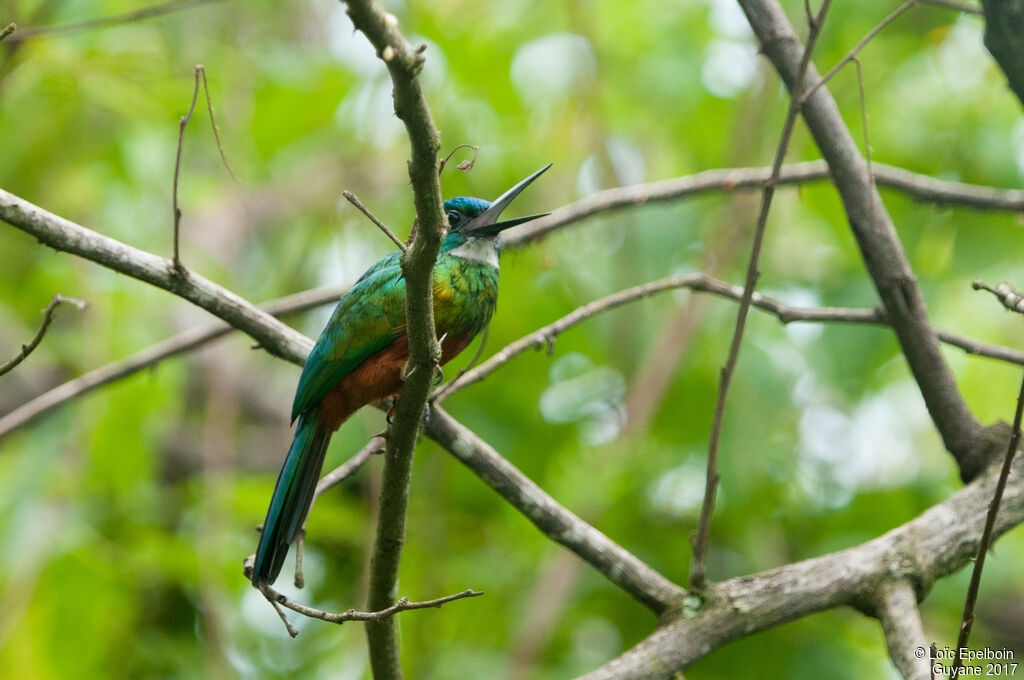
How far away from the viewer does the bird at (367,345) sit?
282cm

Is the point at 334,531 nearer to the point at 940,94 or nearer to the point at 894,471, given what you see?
the point at 894,471

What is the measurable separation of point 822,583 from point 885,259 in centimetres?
97

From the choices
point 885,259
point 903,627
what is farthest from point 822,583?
point 885,259

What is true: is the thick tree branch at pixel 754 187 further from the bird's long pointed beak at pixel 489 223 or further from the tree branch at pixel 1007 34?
the tree branch at pixel 1007 34

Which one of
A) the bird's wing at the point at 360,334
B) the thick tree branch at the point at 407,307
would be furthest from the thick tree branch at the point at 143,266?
the thick tree branch at the point at 407,307

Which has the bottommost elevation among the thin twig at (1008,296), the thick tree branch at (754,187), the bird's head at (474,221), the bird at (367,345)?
the thin twig at (1008,296)

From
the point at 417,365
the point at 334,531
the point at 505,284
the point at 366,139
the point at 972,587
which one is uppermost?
the point at 366,139

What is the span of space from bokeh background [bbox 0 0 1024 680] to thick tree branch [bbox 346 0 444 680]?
3.95 feet

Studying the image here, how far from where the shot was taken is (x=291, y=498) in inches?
109

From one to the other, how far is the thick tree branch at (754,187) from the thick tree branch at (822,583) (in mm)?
1094

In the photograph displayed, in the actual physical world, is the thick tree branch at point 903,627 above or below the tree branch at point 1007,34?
below

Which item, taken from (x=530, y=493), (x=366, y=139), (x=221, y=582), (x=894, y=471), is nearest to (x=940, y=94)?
(x=894, y=471)

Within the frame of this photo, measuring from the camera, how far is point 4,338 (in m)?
5.25

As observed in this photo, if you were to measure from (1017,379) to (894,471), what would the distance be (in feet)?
2.50
